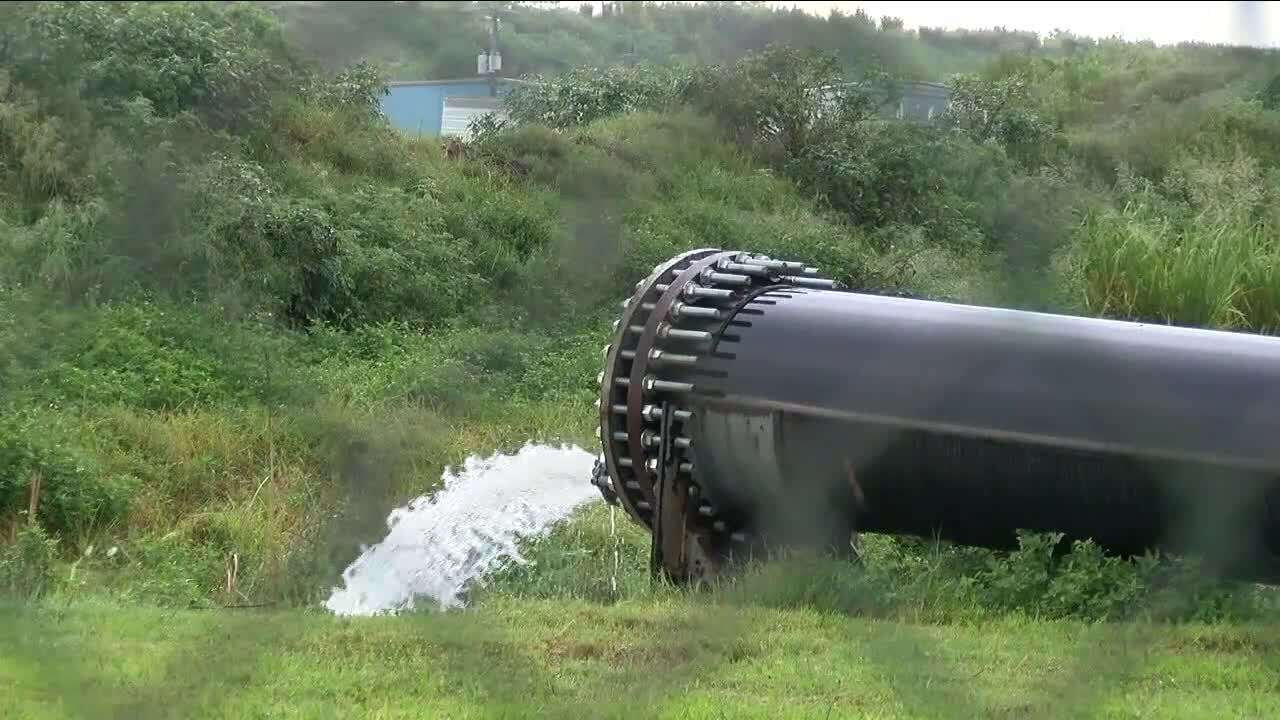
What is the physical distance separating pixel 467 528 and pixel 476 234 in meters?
2.40

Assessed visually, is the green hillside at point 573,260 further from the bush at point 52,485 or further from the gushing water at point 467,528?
the bush at point 52,485

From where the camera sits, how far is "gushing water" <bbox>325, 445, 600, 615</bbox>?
3.67 metres

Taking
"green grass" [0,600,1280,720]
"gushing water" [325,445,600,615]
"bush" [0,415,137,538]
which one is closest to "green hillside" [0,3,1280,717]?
"green grass" [0,600,1280,720]

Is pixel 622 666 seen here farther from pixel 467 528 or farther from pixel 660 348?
pixel 467 528

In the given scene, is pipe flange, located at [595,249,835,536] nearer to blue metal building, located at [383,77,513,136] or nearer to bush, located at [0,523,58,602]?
blue metal building, located at [383,77,513,136]

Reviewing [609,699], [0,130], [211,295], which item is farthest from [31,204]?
[609,699]

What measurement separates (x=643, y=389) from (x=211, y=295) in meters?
1.02

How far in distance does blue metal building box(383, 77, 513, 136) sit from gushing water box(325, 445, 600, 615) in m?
0.71

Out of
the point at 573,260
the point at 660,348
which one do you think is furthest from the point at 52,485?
the point at 573,260

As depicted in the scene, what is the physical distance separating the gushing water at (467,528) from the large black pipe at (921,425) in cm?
57

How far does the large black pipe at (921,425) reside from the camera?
2854mm

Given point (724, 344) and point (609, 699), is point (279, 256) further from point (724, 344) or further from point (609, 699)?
point (609, 699)

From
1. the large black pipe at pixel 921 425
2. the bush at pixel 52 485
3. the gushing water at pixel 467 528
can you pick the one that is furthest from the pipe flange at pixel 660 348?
the bush at pixel 52 485

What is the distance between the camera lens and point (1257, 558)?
9.54 ft
